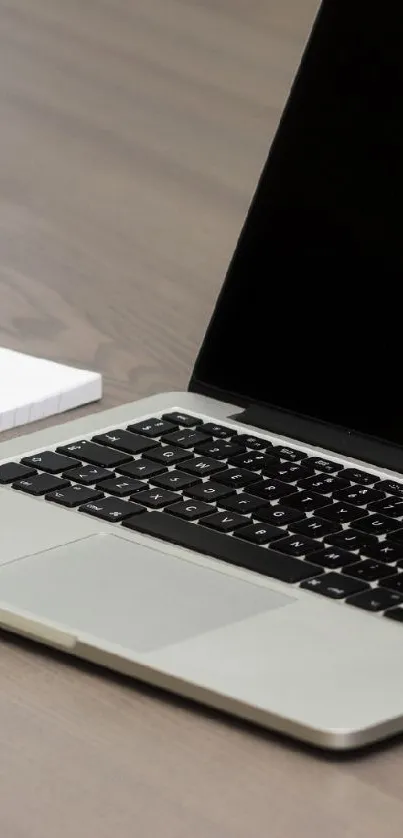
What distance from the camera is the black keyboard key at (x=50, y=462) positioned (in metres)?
0.79

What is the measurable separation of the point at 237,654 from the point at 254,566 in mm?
80

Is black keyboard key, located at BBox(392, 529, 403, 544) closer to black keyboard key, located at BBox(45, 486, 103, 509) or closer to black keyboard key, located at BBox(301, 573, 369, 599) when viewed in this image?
black keyboard key, located at BBox(301, 573, 369, 599)

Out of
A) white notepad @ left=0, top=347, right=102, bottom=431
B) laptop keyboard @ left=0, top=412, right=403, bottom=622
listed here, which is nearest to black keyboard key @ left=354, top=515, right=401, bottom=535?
laptop keyboard @ left=0, top=412, right=403, bottom=622

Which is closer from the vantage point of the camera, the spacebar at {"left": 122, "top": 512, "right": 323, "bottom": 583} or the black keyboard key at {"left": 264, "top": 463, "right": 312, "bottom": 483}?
the spacebar at {"left": 122, "top": 512, "right": 323, "bottom": 583}

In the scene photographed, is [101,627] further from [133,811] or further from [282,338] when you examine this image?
[282,338]

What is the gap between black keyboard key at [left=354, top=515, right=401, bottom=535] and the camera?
27.9 inches

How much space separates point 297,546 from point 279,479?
0.09 metres

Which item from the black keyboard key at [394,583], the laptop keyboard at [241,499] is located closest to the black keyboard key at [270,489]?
the laptop keyboard at [241,499]

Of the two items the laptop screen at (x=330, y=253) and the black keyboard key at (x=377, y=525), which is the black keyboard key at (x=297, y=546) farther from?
the laptop screen at (x=330, y=253)

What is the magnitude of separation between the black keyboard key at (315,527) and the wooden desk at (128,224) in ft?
0.43

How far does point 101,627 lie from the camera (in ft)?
2.06

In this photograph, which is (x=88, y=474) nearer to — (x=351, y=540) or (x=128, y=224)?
(x=351, y=540)

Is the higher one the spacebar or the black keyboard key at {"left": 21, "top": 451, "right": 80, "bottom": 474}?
the spacebar

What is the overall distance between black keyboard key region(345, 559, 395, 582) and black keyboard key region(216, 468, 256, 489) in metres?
0.11
